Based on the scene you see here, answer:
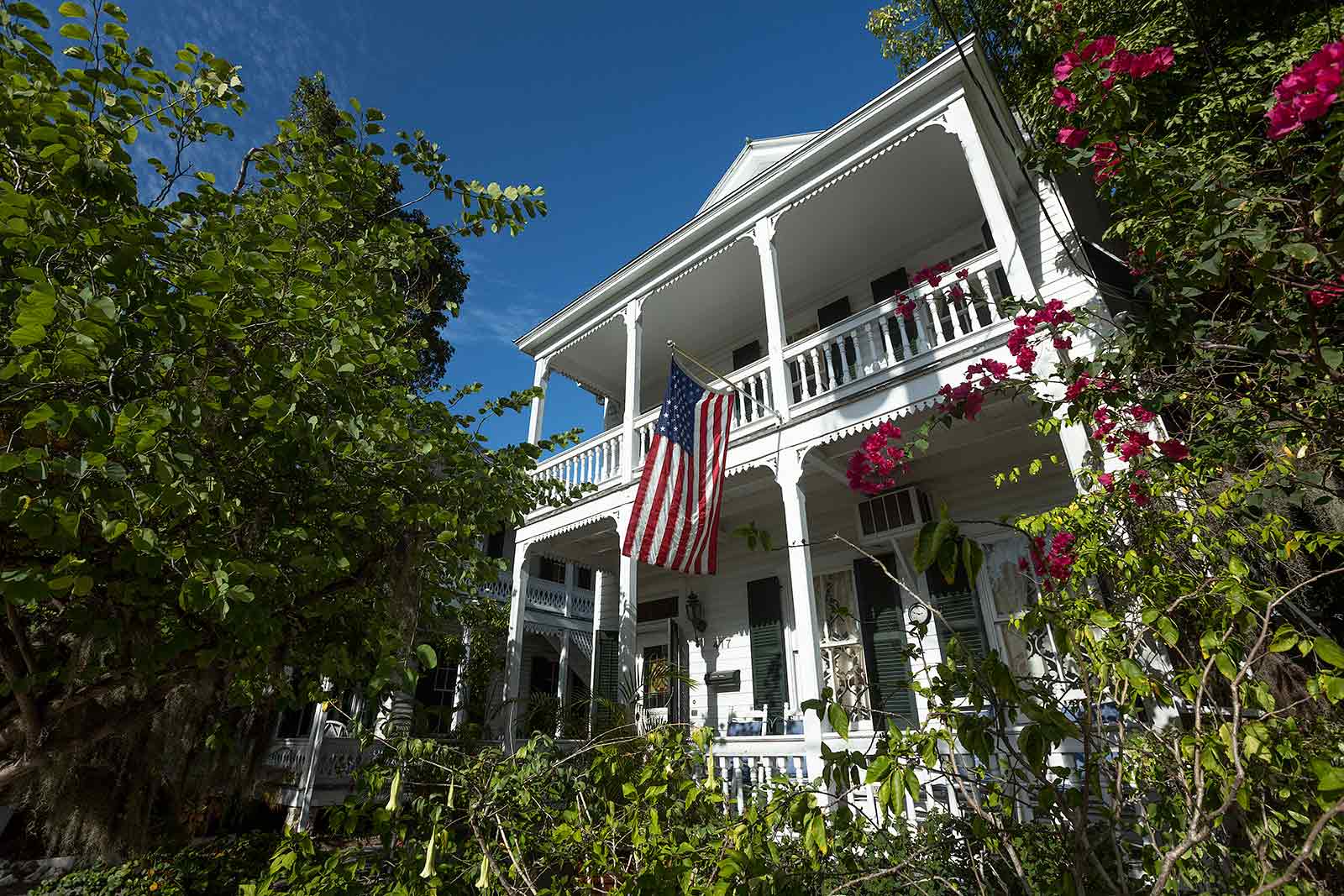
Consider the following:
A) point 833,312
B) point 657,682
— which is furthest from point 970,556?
point 657,682

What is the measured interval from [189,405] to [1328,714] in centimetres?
567

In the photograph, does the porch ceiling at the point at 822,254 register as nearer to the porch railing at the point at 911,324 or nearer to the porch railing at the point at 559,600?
the porch railing at the point at 911,324

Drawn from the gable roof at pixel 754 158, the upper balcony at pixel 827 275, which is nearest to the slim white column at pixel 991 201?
the upper balcony at pixel 827 275

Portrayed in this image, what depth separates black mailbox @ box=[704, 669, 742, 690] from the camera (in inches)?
356

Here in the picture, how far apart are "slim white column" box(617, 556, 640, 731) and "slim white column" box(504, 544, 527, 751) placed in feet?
5.60

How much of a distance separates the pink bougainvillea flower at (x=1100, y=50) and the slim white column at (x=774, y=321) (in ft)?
14.8

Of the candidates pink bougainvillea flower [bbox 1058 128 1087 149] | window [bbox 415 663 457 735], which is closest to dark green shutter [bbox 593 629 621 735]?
window [bbox 415 663 457 735]

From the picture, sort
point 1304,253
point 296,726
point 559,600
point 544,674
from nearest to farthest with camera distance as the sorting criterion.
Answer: point 1304,253 → point 296,726 → point 559,600 → point 544,674

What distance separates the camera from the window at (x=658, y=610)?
1031 cm

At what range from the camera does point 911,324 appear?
7.71m

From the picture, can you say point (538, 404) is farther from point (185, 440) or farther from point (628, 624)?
point (185, 440)

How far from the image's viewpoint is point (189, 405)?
7.60ft

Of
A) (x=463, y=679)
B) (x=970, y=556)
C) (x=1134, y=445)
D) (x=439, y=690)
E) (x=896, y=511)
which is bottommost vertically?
(x=970, y=556)

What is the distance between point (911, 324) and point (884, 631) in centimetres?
400
